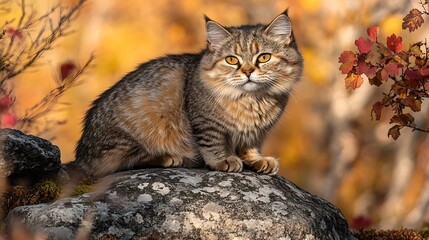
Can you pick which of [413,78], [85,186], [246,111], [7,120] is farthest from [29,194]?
[413,78]

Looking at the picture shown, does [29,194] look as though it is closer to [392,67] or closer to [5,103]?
[5,103]

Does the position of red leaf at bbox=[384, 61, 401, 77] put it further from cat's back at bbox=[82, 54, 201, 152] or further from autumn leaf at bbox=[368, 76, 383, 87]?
cat's back at bbox=[82, 54, 201, 152]

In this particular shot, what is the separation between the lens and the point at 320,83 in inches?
472

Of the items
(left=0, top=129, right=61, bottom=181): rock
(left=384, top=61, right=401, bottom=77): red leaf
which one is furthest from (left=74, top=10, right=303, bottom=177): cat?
(left=384, top=61, right=401, bottom=77): red leaf

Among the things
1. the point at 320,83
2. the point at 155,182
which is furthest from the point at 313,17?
the point at 155,182

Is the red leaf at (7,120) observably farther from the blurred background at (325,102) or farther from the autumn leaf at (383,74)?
the blurred background at (325,102)

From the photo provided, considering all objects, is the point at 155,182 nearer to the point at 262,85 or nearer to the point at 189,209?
the point at 189,209

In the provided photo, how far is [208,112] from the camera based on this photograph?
5.95 m

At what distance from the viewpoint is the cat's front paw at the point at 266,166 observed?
19.3 ft

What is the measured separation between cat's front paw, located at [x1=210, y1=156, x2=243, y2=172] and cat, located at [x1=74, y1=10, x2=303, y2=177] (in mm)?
31

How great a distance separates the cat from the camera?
5.90 m

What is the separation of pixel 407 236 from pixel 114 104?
8.31ft

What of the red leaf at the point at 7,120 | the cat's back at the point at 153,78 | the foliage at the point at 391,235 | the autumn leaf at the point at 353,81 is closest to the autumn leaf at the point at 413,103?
the autumn leaf at the point at 353,81

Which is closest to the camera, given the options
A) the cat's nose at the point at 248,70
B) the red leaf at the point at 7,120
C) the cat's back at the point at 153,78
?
the red leaf at the point at 7,120
